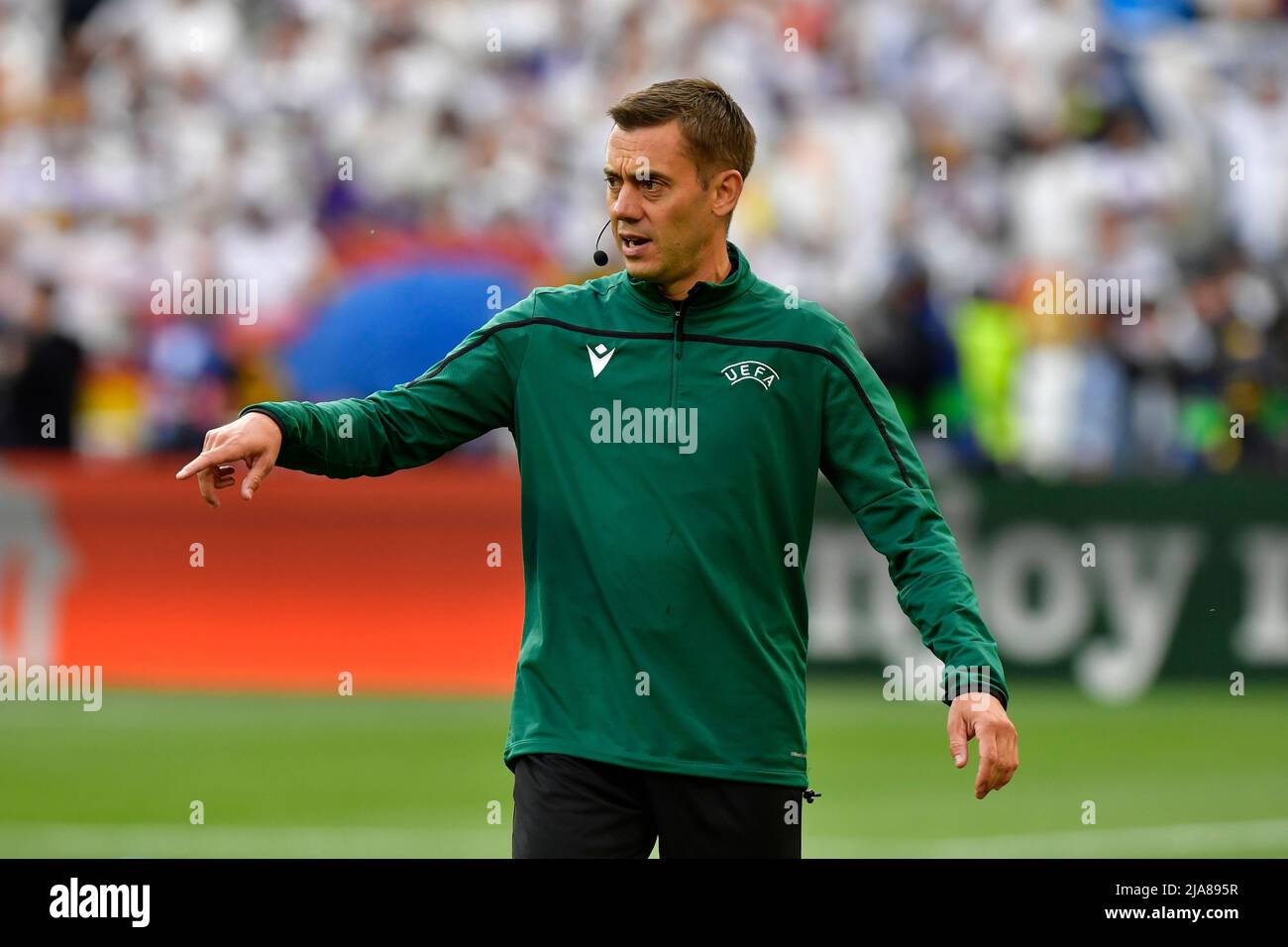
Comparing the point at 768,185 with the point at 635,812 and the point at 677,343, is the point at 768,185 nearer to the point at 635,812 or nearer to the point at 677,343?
the point at 677,343

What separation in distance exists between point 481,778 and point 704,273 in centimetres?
682

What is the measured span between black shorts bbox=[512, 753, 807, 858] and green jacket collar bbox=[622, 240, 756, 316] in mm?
1106

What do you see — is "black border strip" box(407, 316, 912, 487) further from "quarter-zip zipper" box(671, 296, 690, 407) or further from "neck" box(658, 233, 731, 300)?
"neck" box(658, 233, 731, 300)

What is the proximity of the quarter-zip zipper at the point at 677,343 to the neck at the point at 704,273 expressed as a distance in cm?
4

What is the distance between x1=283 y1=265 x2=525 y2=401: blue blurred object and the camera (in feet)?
48.0

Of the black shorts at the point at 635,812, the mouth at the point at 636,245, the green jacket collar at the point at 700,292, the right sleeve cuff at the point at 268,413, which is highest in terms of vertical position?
the mouth at the point at 636,245

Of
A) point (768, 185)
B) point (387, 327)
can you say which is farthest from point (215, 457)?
point (768, 185)

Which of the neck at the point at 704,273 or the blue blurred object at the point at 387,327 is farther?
the blue blurred object at the point at 387,327

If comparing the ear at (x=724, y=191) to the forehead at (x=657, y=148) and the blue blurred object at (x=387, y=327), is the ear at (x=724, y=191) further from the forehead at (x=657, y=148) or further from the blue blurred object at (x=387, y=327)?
the blue blurred object at (x=387, y=327)

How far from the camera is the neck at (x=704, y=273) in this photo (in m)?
5.50

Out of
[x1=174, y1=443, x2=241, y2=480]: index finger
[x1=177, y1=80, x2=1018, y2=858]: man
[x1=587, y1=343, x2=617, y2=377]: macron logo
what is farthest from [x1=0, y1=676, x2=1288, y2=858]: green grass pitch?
[x1=174, y1=443, x2=241, y2=480]: index finger

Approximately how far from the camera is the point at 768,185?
16516mm

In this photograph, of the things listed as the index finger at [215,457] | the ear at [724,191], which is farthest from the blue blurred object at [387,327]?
the index finger at [215,457]

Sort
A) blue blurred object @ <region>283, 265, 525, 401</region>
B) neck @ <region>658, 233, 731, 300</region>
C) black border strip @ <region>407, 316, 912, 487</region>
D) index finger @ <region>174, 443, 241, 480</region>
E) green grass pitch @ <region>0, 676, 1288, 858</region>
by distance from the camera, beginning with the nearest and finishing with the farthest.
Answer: index finger @ <region>174, 443, 241, 480</region>, black border strip @ <region>407, 316, 912, 487</region>, neck @ <region>658, 233, 731, 300</region>, green grass pitch @ <region>0, 676, 1288, 858</region>, blue blurred object @ <region>283, 265, 525, 401</region>
